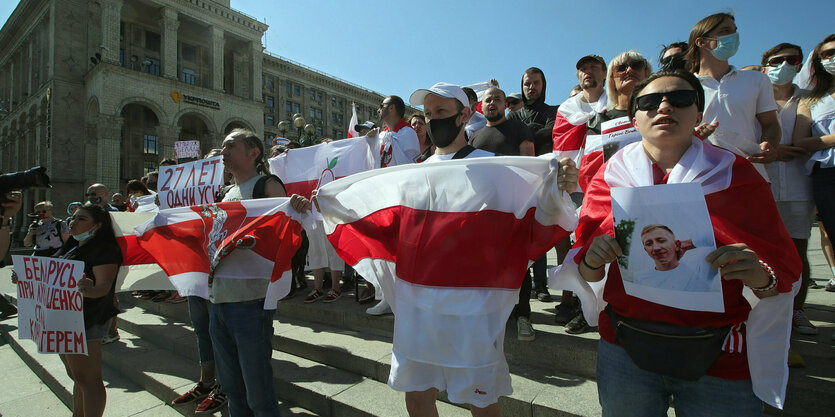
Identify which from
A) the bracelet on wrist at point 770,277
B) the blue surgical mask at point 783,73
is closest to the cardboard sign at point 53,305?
the bracelet on wrist at point 770,277

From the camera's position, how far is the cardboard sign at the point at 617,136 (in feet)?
7.21

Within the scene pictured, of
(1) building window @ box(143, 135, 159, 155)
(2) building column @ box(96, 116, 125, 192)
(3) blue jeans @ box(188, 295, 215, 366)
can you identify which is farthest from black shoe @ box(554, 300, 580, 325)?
(1) building window @ box(143, 135, 159, 155)

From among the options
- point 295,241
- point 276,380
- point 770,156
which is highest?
point 770,156

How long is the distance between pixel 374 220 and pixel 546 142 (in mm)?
2677

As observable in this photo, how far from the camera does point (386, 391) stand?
3.21 meters

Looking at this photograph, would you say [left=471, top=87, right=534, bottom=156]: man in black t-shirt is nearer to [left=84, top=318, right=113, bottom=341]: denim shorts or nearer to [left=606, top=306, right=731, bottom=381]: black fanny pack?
[left=606, top=306, right=731, bottom=381]: black fanny pack

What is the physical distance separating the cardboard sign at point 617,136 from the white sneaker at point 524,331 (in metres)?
1.55

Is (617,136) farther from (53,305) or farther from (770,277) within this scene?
(53,305)

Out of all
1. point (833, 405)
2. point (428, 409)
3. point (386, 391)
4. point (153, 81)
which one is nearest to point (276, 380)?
point (386, 391)

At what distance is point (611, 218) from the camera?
1.48 metres

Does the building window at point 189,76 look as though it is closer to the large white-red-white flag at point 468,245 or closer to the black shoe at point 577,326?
the black shoe at point 577,326

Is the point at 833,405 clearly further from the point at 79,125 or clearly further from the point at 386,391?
Result: the point at 79,125

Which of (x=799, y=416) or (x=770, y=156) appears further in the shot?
(x=770, y=156)

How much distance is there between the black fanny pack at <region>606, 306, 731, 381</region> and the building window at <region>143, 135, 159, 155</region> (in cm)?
4367
